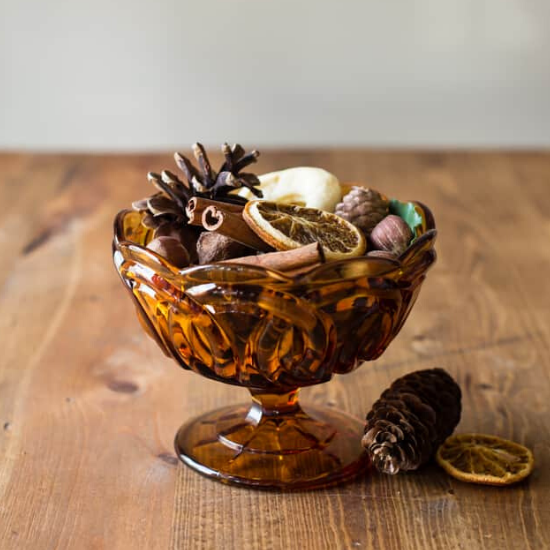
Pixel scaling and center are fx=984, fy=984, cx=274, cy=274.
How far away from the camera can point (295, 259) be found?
0.73m

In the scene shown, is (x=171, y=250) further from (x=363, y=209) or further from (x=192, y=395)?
(x=192, y=395)

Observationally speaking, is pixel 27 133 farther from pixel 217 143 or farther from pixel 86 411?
pixel 86 411

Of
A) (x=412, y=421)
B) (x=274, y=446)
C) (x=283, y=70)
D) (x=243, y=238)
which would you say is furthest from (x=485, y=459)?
(x=283, y=70)

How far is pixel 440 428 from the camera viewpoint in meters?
0.85

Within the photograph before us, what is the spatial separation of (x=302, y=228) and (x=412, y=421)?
0.19 m

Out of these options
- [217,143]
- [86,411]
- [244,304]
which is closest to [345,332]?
[244,304]

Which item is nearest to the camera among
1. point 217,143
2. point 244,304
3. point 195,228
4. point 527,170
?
point 244,304

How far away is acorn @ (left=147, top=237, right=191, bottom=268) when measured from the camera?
0.78m

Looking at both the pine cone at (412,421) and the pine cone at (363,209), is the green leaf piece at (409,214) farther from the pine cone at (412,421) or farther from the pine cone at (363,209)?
the pine cone at (412,421)

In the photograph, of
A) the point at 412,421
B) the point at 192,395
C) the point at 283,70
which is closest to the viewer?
the point at 412,421

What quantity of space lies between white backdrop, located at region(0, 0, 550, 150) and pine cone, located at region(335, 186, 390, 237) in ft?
5.79

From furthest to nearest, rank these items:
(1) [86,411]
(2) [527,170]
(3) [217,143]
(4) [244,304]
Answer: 1. (3) [217,143]
2. (2) [527,170]
3. (1) [86,411]
4. (4) [244,304]

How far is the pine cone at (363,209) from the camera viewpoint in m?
Answer: 0.85

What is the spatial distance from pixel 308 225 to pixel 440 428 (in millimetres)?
217
